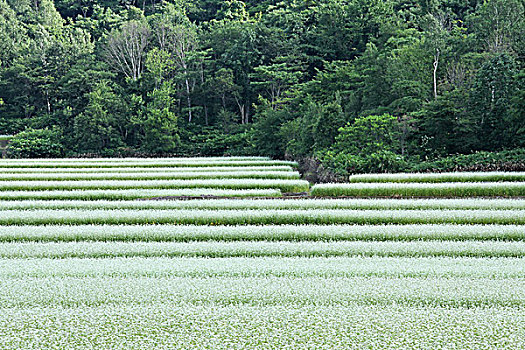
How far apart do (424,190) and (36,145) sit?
36221 mm

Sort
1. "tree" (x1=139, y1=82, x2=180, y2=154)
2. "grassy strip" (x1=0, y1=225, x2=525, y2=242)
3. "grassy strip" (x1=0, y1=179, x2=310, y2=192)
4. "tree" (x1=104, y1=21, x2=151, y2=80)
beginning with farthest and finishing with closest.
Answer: "tree" (x1=104, y1=21, x2=151, y2=80), "tree" (x1=139, y1=82, x2=180, y2=154), "grassy strip" (x1=0, y1=179, x2=310, y2=192), "grassy strip" (x1=0, y1=225, x2=525, y2=242)

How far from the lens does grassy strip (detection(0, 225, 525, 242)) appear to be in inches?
414

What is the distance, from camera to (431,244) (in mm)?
9570

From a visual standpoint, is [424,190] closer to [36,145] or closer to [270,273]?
[270,273]

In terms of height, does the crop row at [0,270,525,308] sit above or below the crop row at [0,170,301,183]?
below

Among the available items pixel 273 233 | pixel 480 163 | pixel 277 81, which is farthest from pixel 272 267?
pixel 277 81

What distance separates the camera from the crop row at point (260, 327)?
491 cm

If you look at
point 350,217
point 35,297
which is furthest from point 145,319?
point 350,217

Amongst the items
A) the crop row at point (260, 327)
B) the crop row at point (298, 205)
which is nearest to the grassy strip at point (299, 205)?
the crop row at point (298, 205)

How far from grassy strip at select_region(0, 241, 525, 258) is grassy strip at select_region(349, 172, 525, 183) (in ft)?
28.0

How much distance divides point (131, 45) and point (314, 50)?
66.9 feet

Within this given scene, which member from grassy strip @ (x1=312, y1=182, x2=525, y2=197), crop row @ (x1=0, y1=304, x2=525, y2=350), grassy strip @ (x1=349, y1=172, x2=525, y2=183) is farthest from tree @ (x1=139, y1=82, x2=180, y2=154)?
crop row @ (x1=0, y1=304, x2=525, y2=350)

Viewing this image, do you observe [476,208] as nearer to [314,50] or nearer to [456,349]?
[456,349]

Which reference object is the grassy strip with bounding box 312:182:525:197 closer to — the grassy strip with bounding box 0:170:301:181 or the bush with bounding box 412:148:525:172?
the bush with bounding box 412:148:525:172
